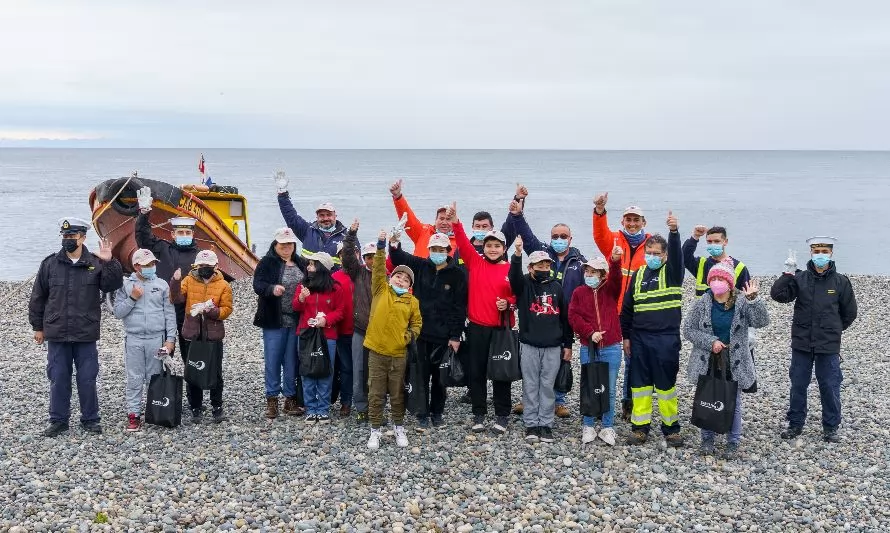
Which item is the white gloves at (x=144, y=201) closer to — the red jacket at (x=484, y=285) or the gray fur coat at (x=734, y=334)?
the red jacket at (x=484, y=285)

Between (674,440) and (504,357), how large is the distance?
70.9 inches

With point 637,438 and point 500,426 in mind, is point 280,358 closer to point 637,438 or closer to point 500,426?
point 500,426

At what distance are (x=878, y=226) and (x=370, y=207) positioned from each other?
110 ft

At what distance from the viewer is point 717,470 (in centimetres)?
717

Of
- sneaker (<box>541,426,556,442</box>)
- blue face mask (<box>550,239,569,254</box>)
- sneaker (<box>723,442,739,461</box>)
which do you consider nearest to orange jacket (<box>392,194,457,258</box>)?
blue face mask (<box>550,239,569,254</box>)

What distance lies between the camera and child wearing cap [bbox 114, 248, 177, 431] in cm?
788

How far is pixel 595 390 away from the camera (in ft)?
24.6

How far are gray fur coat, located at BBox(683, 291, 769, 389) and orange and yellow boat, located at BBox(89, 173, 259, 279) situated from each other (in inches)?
381

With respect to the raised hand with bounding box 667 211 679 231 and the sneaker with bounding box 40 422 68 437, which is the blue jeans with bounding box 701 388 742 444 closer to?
the raised hand with bounding box 667 211 679 231

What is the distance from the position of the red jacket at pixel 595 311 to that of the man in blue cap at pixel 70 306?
4.40 m

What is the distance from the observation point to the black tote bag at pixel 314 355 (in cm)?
801

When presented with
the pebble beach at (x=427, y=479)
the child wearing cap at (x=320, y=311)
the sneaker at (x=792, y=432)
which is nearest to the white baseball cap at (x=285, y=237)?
the child wearing cap at (x=320, y=311)

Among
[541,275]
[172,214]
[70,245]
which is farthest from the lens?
[172,214]

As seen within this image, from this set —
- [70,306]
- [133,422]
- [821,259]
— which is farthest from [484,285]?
[70,306]
